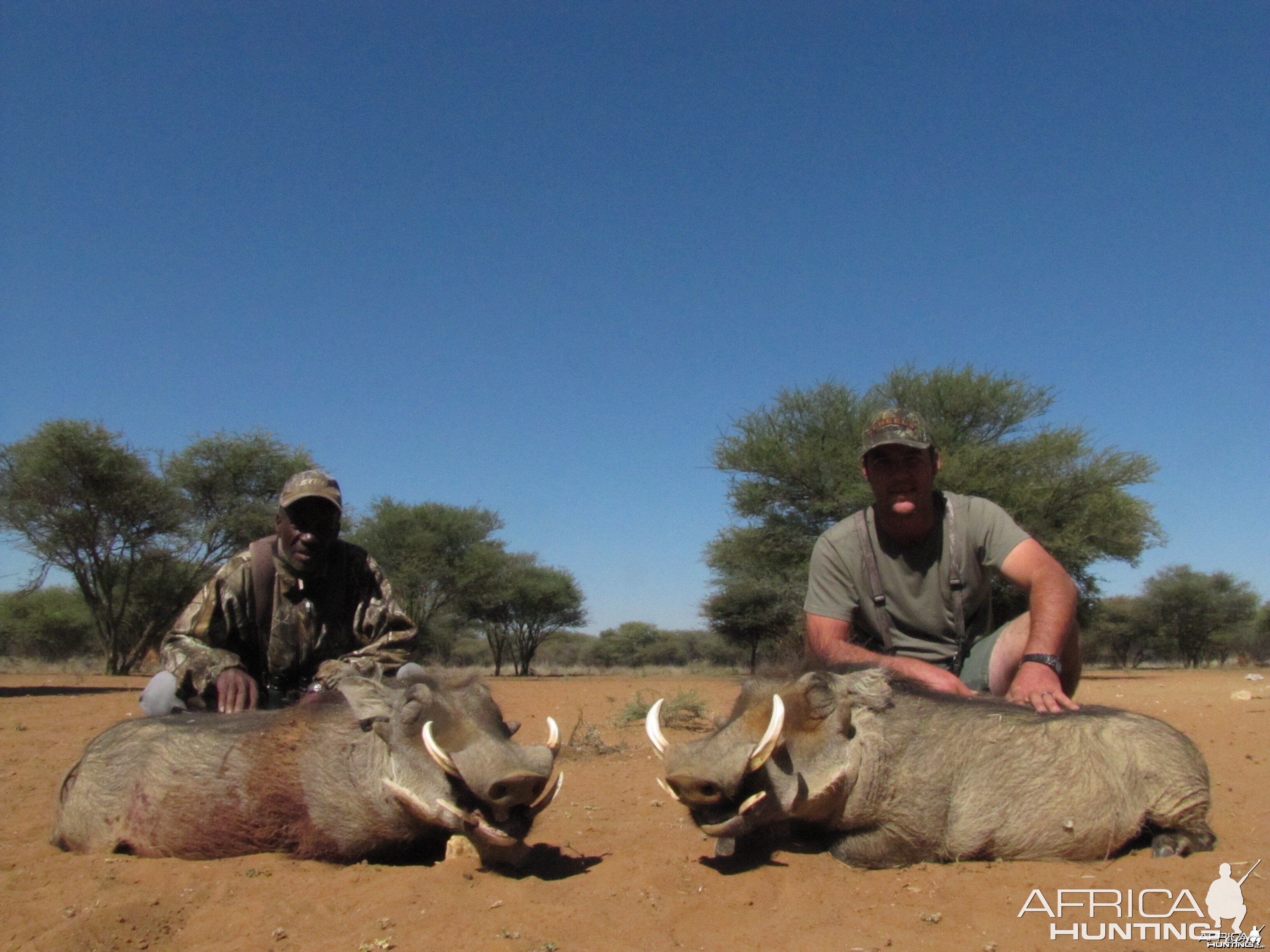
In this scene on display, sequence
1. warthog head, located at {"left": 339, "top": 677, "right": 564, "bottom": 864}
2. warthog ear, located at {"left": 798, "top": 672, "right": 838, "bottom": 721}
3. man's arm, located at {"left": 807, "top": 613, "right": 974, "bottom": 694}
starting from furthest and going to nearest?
man's arm, located at {"left": 807, "top": 613, "right": 974, "bottom": 694} < warthog ear, located at {"left": 798, "top": 672, "right": 838, "bottom": 721} < warthog head, located at {"left": 339, "top": 677, "right": 564, "bottom": 864}

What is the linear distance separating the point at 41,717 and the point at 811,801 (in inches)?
360

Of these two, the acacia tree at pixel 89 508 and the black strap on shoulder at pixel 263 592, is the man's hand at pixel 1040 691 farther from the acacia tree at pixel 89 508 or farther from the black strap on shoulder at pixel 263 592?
the acacia tree at pixel 89 508

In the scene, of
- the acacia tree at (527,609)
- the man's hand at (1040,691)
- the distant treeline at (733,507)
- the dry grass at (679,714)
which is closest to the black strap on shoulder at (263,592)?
the man's hand at (1040,691)

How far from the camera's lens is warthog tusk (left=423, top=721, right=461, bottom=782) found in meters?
2.70

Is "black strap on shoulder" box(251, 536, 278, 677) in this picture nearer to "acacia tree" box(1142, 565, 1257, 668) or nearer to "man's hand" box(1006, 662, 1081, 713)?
"man's hand" box(1006, 662, 1081, 713)

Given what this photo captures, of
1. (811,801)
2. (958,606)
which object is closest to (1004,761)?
(811,801)

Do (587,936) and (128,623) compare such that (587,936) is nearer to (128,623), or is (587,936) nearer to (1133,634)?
(128,623)

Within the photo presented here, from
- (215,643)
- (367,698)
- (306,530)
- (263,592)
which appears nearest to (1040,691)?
(367,698)

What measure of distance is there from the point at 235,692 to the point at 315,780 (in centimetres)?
93

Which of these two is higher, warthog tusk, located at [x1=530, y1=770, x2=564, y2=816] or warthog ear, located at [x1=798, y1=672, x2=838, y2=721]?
warthog ear, located at [x1=798, y1=672, x2=838, y2=721]

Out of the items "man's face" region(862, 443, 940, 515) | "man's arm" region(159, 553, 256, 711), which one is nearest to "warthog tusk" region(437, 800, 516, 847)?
"man's arm" region(159, 553, 256, 711)

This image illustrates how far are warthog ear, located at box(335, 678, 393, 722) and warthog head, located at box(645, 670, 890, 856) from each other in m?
0.91

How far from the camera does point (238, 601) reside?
4.11 meters

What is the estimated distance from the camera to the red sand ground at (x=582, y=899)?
2326 mm
